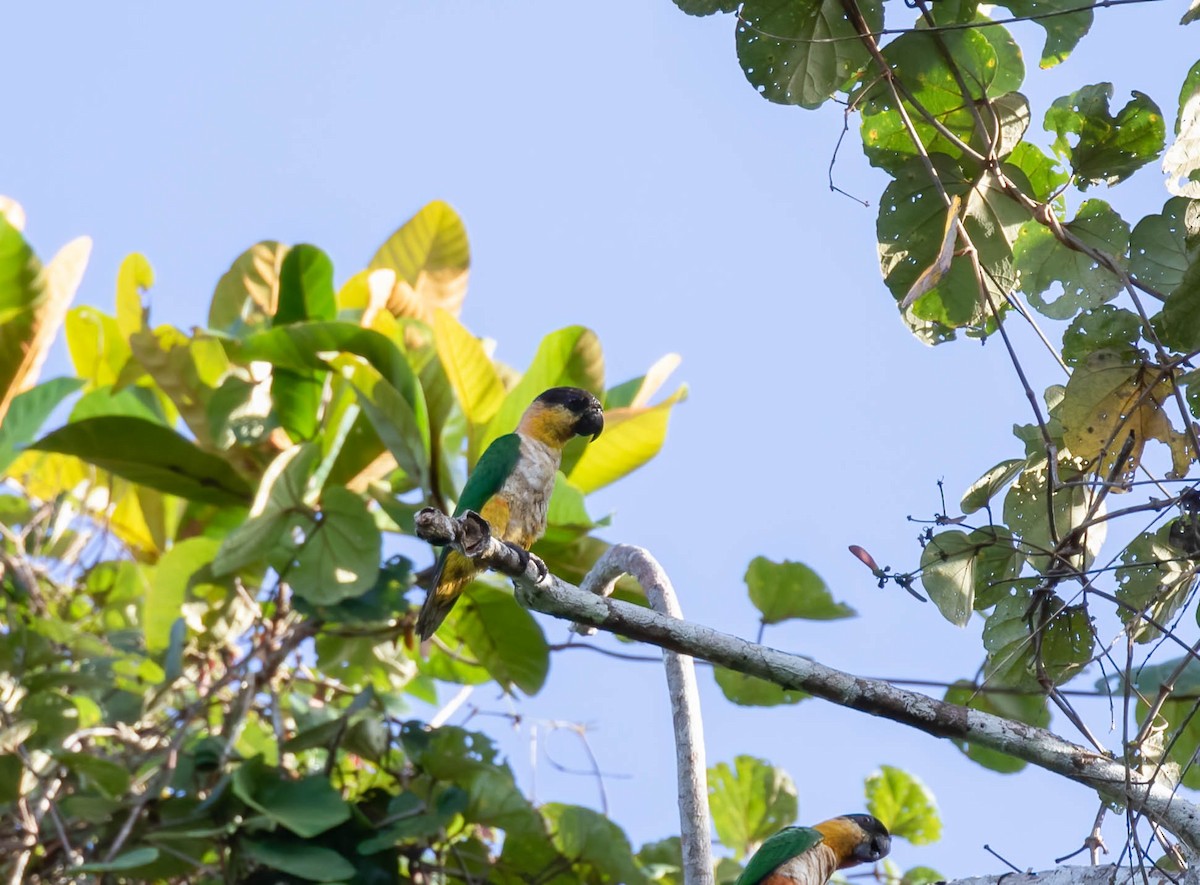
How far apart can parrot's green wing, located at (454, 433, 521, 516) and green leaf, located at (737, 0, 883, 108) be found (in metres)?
1.19

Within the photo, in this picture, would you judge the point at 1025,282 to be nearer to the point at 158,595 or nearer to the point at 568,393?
the point at 568,393

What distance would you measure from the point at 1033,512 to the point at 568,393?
1.40m

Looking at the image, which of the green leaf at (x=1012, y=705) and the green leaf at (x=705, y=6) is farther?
the green leaf at (x=1012, y=705)

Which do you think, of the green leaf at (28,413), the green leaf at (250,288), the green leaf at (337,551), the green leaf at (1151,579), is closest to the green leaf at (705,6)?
the green leaf at (1151,579)

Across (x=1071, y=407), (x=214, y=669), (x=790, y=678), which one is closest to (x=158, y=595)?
(x=214, y=669)

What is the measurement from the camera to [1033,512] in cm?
239

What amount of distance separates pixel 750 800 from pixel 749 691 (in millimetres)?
920

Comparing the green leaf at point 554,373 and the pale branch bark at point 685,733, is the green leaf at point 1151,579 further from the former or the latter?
the green leaf at point 554,373

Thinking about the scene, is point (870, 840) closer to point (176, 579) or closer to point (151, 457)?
point (176, 579)

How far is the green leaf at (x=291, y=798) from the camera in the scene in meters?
3.39

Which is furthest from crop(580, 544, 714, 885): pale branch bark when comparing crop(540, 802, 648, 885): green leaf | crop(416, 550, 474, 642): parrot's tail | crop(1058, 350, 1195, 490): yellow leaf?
A: crop(540, 802, 648, 885): green leaf

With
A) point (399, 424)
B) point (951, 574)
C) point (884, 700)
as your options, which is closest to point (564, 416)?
point (399, 424)

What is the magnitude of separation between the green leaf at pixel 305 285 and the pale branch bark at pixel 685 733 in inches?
75.3

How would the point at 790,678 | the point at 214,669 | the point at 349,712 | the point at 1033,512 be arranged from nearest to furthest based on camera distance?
1. the point at 790,678
2. the point at 1033,512
3. the point at 349,712
4. the point at 214,669
